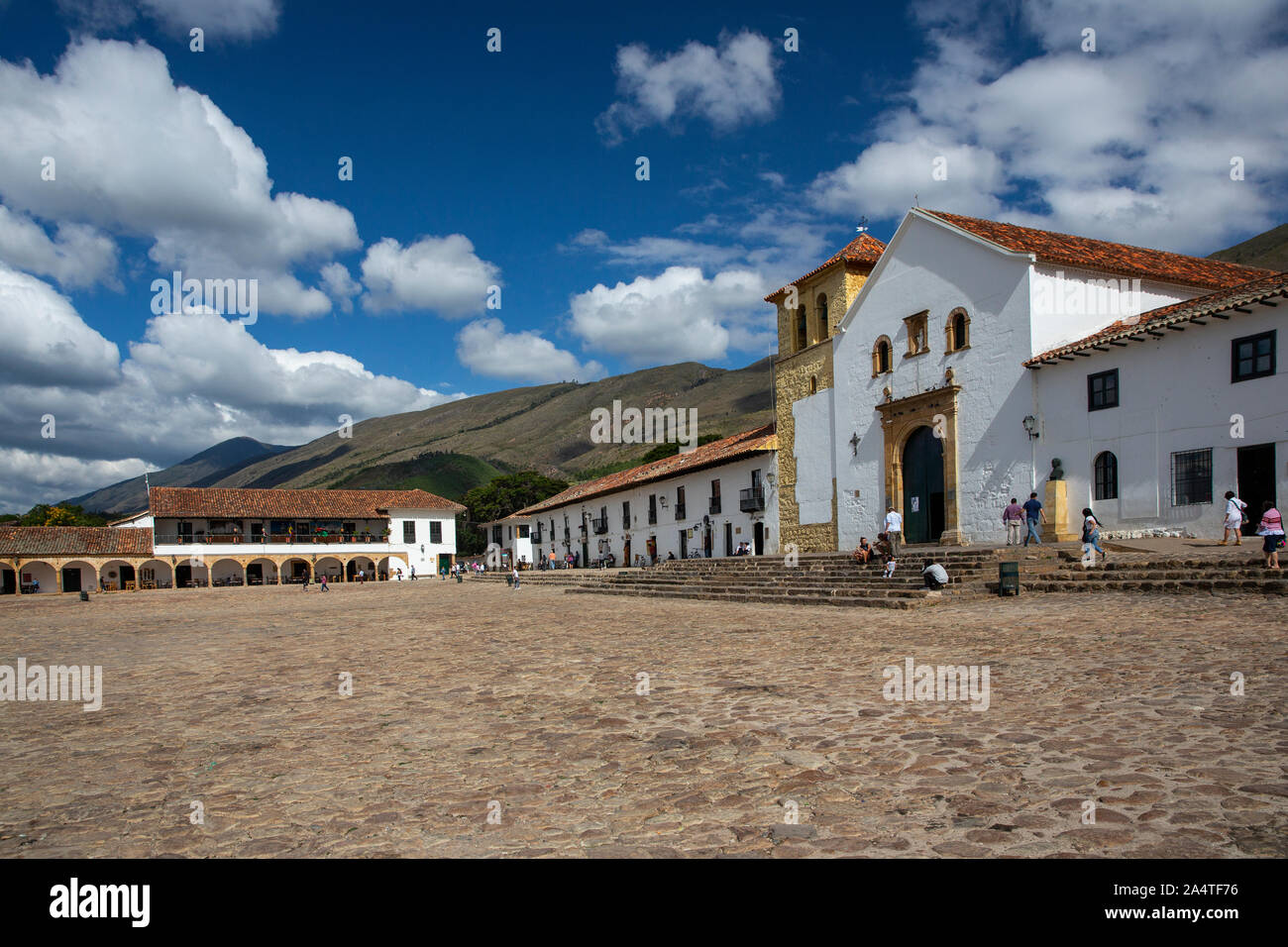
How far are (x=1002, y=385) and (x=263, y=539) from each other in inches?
1727

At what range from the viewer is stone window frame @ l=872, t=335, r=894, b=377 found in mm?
23081

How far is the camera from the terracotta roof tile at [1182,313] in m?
13.9

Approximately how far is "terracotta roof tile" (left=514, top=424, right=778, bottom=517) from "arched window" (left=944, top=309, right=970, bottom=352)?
8555 mm

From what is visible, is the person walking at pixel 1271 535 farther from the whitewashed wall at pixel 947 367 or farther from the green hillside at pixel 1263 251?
the green hillside at pixel 1263 251

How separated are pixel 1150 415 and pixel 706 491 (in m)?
18.2

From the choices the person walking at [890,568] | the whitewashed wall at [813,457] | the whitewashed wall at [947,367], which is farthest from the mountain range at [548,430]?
the person walking at [890,568]

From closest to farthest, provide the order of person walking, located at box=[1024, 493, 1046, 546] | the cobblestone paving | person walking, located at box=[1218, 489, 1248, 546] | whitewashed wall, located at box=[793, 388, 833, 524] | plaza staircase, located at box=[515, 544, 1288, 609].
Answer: the cobblestone paving, plaza staircase, located at box=[515, 544, 1288, 609], person walking, located at box=[1218, 489, 1248, 546], person walking, located at box=[1024, 493, 1046, 546], whitewashed wall, located at box=[793, 388, 833, 524]

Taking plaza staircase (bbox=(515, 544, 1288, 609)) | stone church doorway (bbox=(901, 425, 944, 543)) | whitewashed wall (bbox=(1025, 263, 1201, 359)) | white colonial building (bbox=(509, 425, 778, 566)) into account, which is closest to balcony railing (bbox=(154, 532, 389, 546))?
white colonial building (bbox=(509, 425, 778, 566))

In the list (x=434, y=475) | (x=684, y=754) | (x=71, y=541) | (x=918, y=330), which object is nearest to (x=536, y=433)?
(x=434, y=475)

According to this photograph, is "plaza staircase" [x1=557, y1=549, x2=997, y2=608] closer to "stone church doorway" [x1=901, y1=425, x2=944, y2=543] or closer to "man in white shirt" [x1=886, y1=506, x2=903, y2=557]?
"man in white shirt" [x1=886, y1=506, x2=903, y2=557]

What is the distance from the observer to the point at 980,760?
3852 mm

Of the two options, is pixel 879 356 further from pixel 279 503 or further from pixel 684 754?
pixel 279 503

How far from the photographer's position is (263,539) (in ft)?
157
